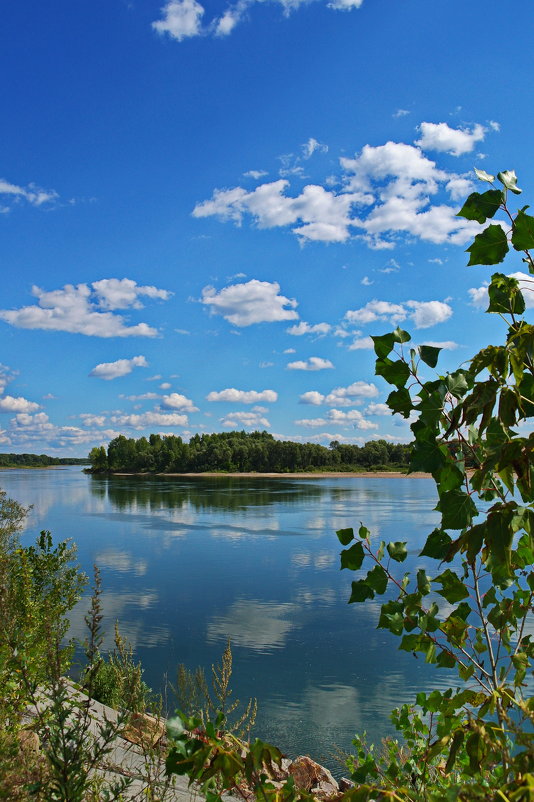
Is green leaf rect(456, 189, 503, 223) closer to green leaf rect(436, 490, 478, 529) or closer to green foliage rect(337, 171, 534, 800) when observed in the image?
green foliage rect(337, 171, 534, 800)

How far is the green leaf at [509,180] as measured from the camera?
1.49 m

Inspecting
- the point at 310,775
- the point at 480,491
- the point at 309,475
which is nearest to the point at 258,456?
the point at 309,475

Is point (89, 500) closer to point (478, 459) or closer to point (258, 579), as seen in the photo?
point (258, 579)

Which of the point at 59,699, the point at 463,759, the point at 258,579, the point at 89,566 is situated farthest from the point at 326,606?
the point at 59,699

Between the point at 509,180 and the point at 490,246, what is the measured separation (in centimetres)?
19

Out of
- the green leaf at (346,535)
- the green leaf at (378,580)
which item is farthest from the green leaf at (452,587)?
the green leaf at (346,535)

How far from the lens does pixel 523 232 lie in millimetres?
1441

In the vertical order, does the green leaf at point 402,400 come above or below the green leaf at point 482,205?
below

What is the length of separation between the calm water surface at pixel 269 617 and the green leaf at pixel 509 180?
25.7 feet

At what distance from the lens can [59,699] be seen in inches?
87.6

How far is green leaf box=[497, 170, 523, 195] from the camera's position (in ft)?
4.88

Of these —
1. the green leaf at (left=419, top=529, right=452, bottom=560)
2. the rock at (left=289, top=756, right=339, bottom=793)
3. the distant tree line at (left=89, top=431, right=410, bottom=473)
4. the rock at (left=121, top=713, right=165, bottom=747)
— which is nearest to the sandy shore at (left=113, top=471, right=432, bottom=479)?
the distant tree line at (left=89, top=431, right=410, bottom=473)

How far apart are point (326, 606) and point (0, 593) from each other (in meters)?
12.9

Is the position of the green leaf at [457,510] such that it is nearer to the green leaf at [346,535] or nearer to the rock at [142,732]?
the green leaf at [346,535]
